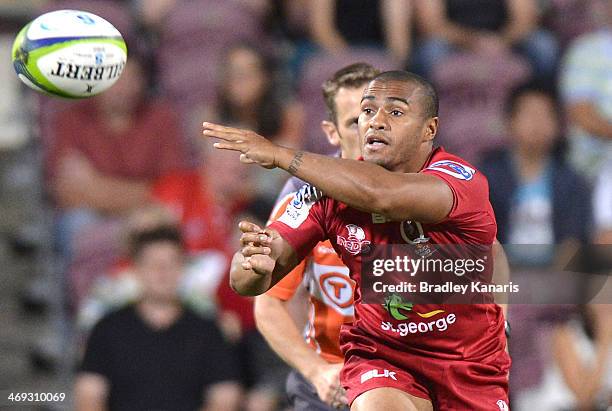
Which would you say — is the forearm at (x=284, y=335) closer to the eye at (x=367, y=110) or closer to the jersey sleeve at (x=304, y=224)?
the jersey sleeve at (x=304, y=224)

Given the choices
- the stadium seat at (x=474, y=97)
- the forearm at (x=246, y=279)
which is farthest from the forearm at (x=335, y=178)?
the stadium seat at (x=474, y=97)

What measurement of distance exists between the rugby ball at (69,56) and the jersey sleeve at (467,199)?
161 cm

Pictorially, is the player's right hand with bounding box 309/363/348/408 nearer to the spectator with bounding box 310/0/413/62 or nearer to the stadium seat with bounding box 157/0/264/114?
the stadium seat with bounding box 157/0/264/114

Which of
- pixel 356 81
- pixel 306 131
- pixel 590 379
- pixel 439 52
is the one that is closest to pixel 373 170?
pixel 356 81

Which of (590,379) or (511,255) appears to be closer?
(590,379)

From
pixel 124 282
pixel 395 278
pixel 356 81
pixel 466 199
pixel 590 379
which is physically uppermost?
pixel 356 81

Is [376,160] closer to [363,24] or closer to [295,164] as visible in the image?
[295,164]

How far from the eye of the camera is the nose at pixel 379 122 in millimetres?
4867

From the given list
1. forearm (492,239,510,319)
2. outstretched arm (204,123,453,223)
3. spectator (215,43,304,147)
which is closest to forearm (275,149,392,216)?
outstretched arm (204,123,453,223)

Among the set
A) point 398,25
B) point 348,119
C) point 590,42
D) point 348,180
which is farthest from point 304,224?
point 590,42

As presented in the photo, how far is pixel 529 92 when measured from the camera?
30.7 ft

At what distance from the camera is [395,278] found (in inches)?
198

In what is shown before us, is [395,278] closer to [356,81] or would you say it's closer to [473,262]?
[473,262]

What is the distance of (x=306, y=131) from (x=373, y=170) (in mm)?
4626
